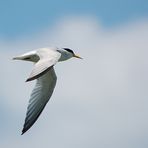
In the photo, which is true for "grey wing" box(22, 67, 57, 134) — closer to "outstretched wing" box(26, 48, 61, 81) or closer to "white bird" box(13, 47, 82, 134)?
"white bird" box(13, 47, 82, 134)

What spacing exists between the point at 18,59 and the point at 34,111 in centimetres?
157

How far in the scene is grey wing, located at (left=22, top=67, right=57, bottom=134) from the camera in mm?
16844

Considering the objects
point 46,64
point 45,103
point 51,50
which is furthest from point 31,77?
point 45,103

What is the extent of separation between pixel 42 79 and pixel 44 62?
12.2 feet

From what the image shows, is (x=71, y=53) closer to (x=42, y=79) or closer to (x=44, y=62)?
(x=42, y=79)

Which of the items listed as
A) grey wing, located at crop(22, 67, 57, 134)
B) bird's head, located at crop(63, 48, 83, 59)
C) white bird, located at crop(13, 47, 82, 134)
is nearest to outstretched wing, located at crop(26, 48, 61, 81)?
white bird, located at crop(13, 47, 82, 134)

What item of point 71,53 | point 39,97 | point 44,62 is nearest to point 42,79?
point 39,97

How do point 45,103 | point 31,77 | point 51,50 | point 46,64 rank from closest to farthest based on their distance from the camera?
point 31,77 → point 46,64 → point 51,50 → point 45,103

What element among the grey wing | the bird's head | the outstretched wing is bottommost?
the grey wing

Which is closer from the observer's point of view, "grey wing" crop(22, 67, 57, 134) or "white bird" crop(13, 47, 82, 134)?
"white bird" crop(13, 47, 82, 134)

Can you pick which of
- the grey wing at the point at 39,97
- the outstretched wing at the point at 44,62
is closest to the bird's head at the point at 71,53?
the grey wing at the point at 39,97

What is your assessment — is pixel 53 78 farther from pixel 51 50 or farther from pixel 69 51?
pixel 51 50

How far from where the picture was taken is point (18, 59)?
16406 millimetres

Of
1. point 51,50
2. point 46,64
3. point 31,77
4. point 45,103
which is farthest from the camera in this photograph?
point 45,103
